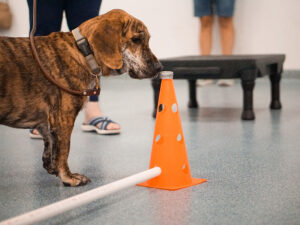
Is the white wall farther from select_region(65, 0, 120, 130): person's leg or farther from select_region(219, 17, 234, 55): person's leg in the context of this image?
select_region(65, 0, 120, 130): person's leg

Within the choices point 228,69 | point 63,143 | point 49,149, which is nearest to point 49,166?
point 49,149

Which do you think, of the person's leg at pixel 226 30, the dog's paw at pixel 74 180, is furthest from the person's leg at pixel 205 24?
the dog's paw at pixel 74 180

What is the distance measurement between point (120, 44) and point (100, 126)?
102 centimetres

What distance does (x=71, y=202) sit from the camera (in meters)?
1.20

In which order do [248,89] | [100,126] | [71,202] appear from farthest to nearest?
[248,89] → [100,126] → [71,202]

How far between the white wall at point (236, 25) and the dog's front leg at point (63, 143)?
3698 mm

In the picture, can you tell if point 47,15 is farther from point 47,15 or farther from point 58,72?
Answer: point 58,72

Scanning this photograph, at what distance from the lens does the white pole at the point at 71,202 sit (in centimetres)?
107

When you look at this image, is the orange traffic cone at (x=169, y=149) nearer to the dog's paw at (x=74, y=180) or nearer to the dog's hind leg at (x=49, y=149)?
the dog's paw at (x=74, y=180)

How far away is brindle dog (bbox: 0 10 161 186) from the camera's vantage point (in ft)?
4.97

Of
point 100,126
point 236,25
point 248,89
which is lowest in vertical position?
point 100,126

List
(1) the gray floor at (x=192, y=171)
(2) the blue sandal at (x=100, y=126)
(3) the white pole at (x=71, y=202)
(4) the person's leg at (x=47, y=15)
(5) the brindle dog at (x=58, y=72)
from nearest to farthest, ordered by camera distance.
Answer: (3) the white pole at (x=71, y=202) → (1) the gray floor at (x=192, y=171) → (5) the brindle dog at (x=58, y=72) → (4) the person's leg at (x=47, y=15) → (2) the blue sandal at (x=100, y=126)

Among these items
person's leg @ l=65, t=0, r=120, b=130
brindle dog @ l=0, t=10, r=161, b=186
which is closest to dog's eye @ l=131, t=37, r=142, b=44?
brindle dog @ l=0, t=10, r=161, b=186

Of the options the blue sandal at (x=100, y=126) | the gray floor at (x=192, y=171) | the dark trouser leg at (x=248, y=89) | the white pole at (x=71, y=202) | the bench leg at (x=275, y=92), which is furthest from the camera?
the bench leg at (x=275, y=92)
